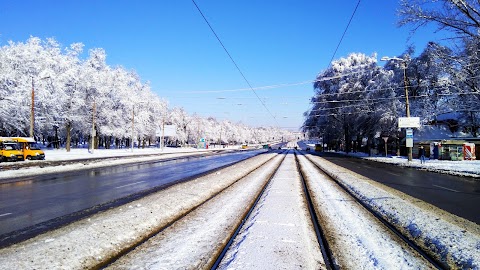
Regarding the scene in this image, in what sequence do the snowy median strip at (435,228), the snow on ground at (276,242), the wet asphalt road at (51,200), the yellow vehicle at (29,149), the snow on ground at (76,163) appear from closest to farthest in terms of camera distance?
1. the snow on ground at (276,242)
2. the snowy median strip at (435,228)
3. the wet asphalt road at (51,200)
4. the snow on ground at (76,163)
5. the yellow vehicle at (29,149)

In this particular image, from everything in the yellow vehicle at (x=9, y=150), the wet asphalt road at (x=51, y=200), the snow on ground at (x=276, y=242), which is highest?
the yellow vehicle at (x=9, y=150)

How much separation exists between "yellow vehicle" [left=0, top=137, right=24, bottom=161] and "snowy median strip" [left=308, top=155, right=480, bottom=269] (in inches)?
1301

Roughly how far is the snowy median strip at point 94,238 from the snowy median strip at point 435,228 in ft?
18.7

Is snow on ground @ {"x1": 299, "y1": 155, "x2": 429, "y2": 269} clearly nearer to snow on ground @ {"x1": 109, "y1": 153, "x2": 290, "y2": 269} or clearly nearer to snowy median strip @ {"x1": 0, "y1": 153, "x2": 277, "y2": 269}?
snow on ground @ {"x1": 109, "y1": 153, "x2": 290, "y2": 269}

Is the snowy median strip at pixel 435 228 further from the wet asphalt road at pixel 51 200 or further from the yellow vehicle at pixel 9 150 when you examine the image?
the yellow vehicle at pixel 9 150

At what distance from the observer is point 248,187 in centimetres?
1454

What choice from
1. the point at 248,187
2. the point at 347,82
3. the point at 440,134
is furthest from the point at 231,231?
the point at 347,82

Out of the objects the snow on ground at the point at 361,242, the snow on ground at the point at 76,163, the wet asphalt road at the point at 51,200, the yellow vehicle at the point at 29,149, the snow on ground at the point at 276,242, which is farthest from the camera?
the yellow vehicle at the point at 29,149

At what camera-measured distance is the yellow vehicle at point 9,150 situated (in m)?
31.2

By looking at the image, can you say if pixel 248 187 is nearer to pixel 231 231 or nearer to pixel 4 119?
pixel 231 231

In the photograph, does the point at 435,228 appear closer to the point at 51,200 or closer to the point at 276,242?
the point at 276,242

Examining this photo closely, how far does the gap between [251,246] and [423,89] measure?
46.7 metres

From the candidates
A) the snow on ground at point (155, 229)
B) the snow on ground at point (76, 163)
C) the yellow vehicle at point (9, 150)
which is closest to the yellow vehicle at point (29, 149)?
the yellow vehicle at point (9, 150)

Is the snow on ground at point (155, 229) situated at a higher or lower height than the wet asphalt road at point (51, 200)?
higher
